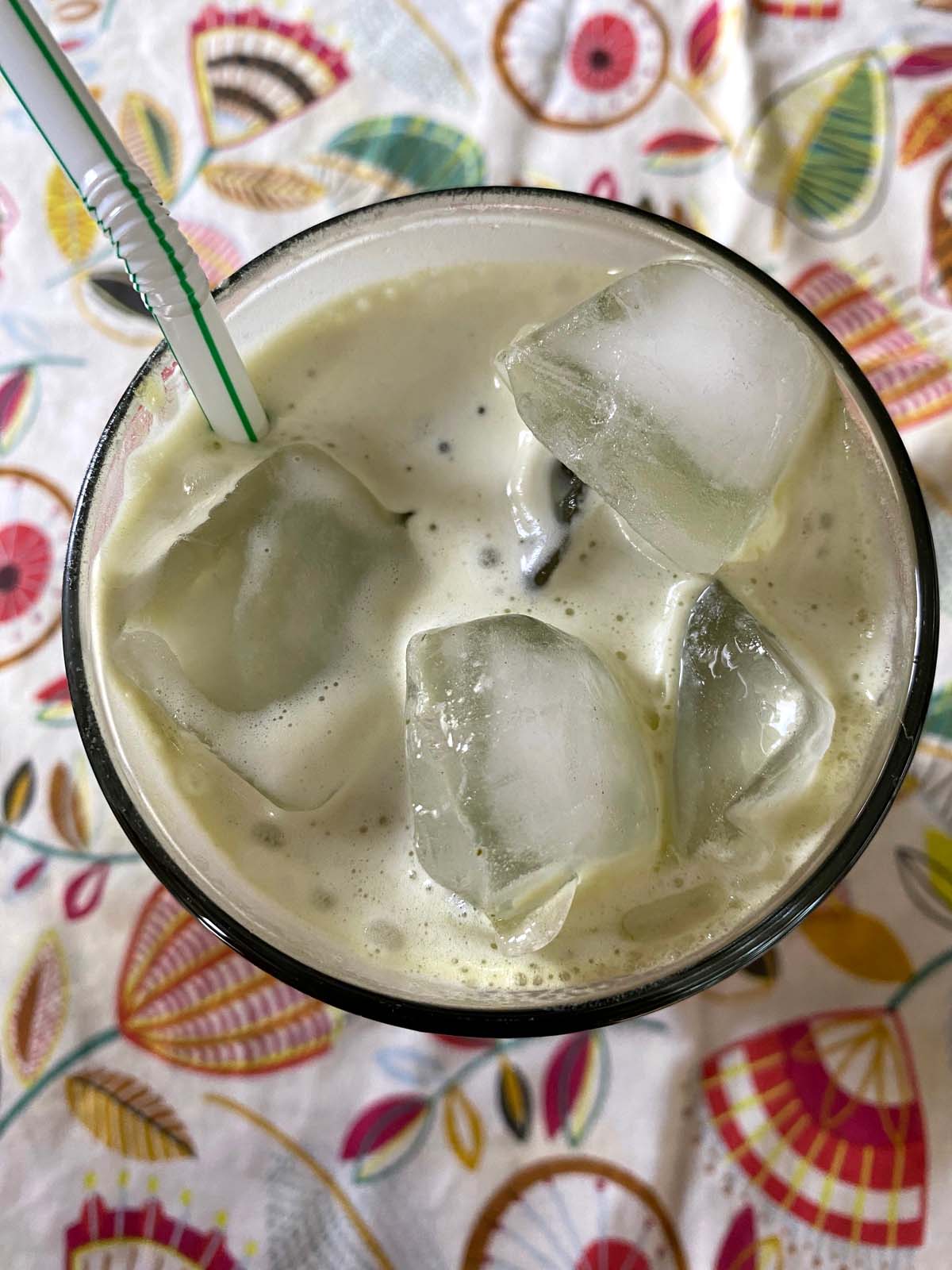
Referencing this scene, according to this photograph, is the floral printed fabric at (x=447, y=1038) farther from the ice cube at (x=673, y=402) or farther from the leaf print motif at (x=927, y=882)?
the ice cube at (x=673, y=402)

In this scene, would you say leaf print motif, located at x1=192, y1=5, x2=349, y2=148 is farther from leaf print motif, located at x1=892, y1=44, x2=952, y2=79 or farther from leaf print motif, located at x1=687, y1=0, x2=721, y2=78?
leaf print motif, located at x1=892, y1=44, x2=952, y2=79

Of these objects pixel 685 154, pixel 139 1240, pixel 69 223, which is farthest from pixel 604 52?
pixel 139 1240

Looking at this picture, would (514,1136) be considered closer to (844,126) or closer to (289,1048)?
(289,1048)

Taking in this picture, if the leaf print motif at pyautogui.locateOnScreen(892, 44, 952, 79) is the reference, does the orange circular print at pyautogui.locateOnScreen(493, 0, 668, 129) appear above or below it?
above

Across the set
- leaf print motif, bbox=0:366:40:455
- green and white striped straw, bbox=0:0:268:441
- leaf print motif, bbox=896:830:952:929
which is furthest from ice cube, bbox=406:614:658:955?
leaf print motif, bbox=0:366:40:455

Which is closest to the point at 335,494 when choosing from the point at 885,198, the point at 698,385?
the point at 698,385

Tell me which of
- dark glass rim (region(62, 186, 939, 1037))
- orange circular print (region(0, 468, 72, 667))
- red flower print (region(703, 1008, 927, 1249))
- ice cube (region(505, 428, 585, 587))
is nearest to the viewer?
dark glass rim (region(62, 186, 939, 1037))

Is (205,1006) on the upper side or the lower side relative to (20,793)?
lower

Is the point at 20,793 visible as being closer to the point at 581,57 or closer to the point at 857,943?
the point at 857,943
